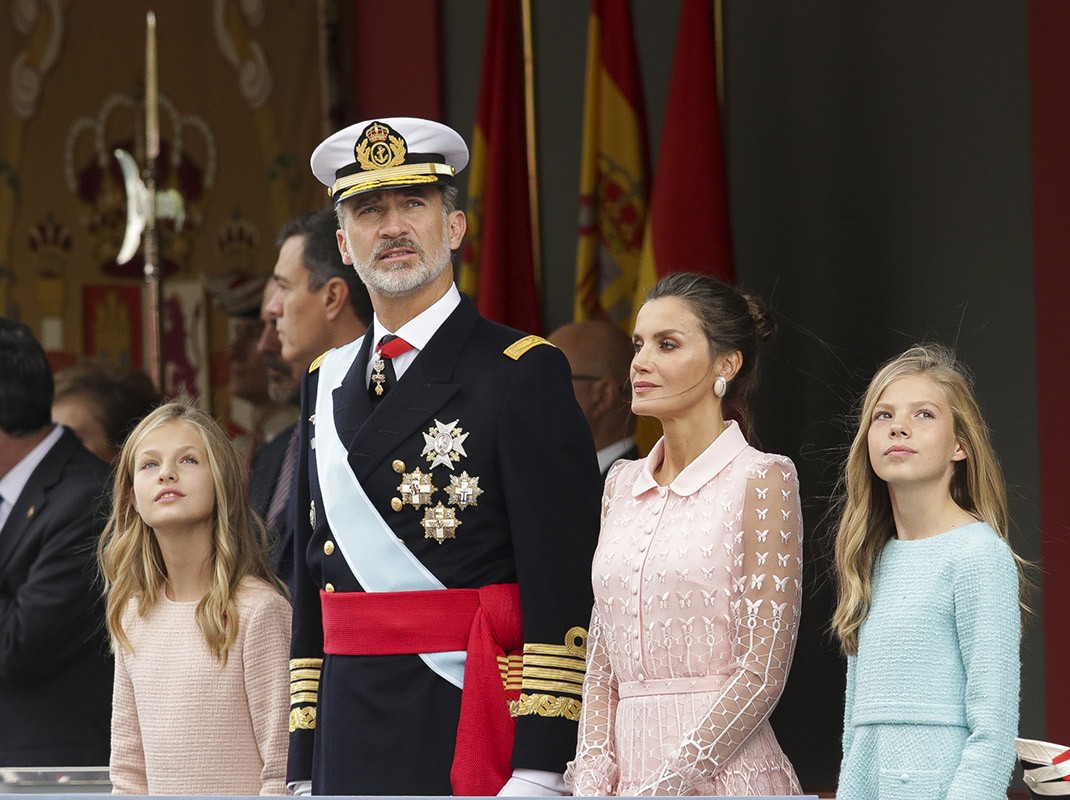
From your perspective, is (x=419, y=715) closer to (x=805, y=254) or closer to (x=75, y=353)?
(x=805, y=254)

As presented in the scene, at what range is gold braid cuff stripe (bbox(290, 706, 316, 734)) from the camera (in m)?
3.10

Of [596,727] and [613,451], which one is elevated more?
[613,451]

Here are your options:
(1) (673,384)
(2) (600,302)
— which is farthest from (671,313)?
(2) (600,302)

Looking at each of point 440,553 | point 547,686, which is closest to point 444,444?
point 440,553

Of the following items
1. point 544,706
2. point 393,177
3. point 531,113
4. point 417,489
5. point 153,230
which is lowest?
point 544,706

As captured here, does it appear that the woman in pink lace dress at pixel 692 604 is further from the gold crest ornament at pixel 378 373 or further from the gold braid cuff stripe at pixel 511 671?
the gold crest ornament at pixel 378 373

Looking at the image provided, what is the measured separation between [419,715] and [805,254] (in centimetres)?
262

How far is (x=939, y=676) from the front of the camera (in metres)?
2.66

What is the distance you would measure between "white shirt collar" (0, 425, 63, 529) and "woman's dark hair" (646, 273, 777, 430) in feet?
5.73

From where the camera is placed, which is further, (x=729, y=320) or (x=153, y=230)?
(x=153, y=230)

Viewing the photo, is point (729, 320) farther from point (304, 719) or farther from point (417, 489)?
point (304, 719)

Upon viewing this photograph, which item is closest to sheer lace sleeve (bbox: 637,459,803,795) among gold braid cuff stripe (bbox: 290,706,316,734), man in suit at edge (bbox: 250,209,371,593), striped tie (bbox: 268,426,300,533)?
gold braid cuff stripe (bbox: 290,706,316,734)

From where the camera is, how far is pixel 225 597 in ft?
11.2

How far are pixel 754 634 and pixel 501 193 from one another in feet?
10.8
